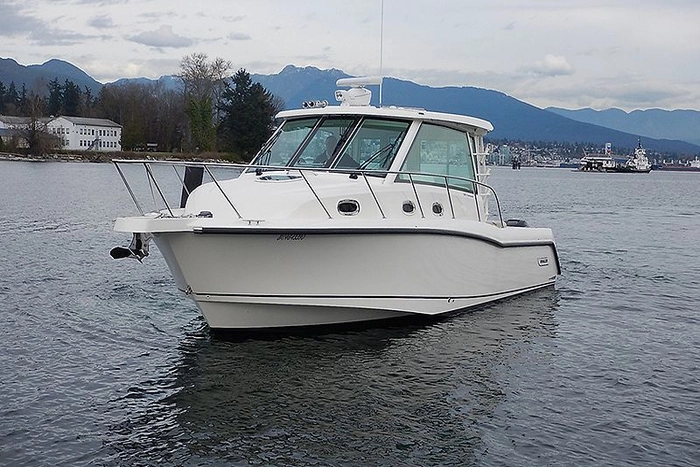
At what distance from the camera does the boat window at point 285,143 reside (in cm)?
1161

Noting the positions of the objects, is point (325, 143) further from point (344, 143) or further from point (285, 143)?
point (285, 143)

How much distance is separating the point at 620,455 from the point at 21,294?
9895 millimetres

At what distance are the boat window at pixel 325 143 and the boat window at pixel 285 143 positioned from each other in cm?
18

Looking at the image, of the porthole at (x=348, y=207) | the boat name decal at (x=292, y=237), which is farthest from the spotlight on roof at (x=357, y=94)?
the boat name decal at (x=292, y=237)

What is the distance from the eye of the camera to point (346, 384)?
8.95m

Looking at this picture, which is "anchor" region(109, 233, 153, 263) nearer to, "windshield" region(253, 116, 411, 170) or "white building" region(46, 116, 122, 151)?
"windshield" region(253, 116, 411, 170)

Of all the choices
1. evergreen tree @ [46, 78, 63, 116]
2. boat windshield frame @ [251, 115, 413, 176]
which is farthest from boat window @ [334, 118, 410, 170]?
evergreen tree @ [46, 78, 63, 116]

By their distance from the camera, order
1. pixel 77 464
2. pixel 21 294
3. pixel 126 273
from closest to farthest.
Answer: pixel 77 464 < pixel 21 294 < pixel 126 273

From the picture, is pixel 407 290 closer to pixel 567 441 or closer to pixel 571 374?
pixel 571 374

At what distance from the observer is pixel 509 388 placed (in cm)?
910

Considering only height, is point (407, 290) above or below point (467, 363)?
above

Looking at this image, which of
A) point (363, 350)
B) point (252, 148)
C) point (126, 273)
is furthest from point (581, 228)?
point (252, 148)

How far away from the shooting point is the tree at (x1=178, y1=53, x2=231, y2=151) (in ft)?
263

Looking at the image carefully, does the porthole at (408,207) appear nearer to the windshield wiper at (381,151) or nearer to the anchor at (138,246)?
the windshield wiper at (381,151)
